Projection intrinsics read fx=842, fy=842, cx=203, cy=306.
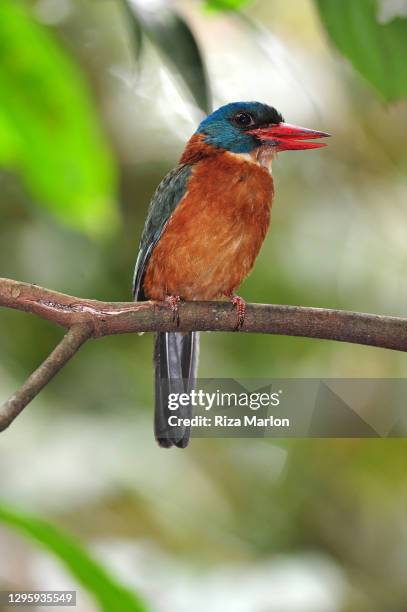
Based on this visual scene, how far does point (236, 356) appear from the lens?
17.6ft

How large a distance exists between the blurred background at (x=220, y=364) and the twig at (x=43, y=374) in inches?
40.2

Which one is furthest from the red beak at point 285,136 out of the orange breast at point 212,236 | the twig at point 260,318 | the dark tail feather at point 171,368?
the twig at point 260,318

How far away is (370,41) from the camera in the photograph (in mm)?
1950

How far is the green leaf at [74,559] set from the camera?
1.61m

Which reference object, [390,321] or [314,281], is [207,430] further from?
[314,281]

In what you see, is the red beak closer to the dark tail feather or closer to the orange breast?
the orange breast

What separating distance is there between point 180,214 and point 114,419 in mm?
1845

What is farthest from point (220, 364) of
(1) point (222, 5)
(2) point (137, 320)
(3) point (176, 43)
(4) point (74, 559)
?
(4) point (74, 559)

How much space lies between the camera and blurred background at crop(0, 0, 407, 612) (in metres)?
3.78

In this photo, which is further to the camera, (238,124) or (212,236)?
(238,124)

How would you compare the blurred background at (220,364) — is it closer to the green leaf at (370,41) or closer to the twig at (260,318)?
the twig at (260,318)

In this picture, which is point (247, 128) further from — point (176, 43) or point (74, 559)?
point (74, 559)

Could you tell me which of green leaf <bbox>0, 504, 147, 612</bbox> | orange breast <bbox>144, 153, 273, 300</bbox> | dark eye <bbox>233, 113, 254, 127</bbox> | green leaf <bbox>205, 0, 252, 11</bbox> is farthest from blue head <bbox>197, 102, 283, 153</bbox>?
green leaf <bbox>0, 504, 147, 612</bbox>

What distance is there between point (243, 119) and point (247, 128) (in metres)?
0.05
